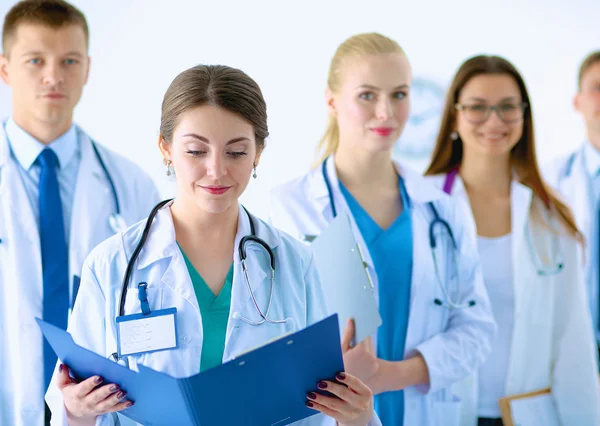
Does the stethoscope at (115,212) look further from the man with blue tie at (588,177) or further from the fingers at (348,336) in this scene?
the man with blue tie at (588,177)

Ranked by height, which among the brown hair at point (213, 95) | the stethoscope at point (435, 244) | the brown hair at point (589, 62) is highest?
the brown hair at point (589, 62)

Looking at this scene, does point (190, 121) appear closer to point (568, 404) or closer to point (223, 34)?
point (568, 404)

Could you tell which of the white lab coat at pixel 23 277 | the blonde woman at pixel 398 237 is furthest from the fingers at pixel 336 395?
the white lab coat at pixel 23 277

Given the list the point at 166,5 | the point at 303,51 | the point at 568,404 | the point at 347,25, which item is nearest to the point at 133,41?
the point at 166,5

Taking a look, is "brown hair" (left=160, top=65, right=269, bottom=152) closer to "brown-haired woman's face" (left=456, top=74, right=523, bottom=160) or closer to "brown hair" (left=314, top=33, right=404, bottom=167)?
"brown hair" (left=314, top=33, right=404, bottom=167)

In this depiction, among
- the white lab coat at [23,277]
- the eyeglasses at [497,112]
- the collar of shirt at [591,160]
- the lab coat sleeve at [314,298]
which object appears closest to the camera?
the lab coat sleeve at [314,298]

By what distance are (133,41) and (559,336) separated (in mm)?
2476

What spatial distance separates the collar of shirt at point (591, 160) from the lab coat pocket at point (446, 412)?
1665 mm

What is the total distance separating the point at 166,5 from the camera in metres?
3.70

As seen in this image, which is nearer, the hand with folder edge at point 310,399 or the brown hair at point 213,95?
the hand with folder edge at point 310,399

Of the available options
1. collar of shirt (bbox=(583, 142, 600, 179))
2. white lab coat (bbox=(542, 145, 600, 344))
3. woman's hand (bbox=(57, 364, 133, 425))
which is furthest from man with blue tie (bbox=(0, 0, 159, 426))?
collar of shirt (bbox=(583, 142, 600, 179))

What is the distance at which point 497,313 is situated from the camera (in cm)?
251

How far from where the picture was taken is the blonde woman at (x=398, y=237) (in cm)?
211

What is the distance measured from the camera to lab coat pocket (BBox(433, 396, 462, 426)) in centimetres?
216
